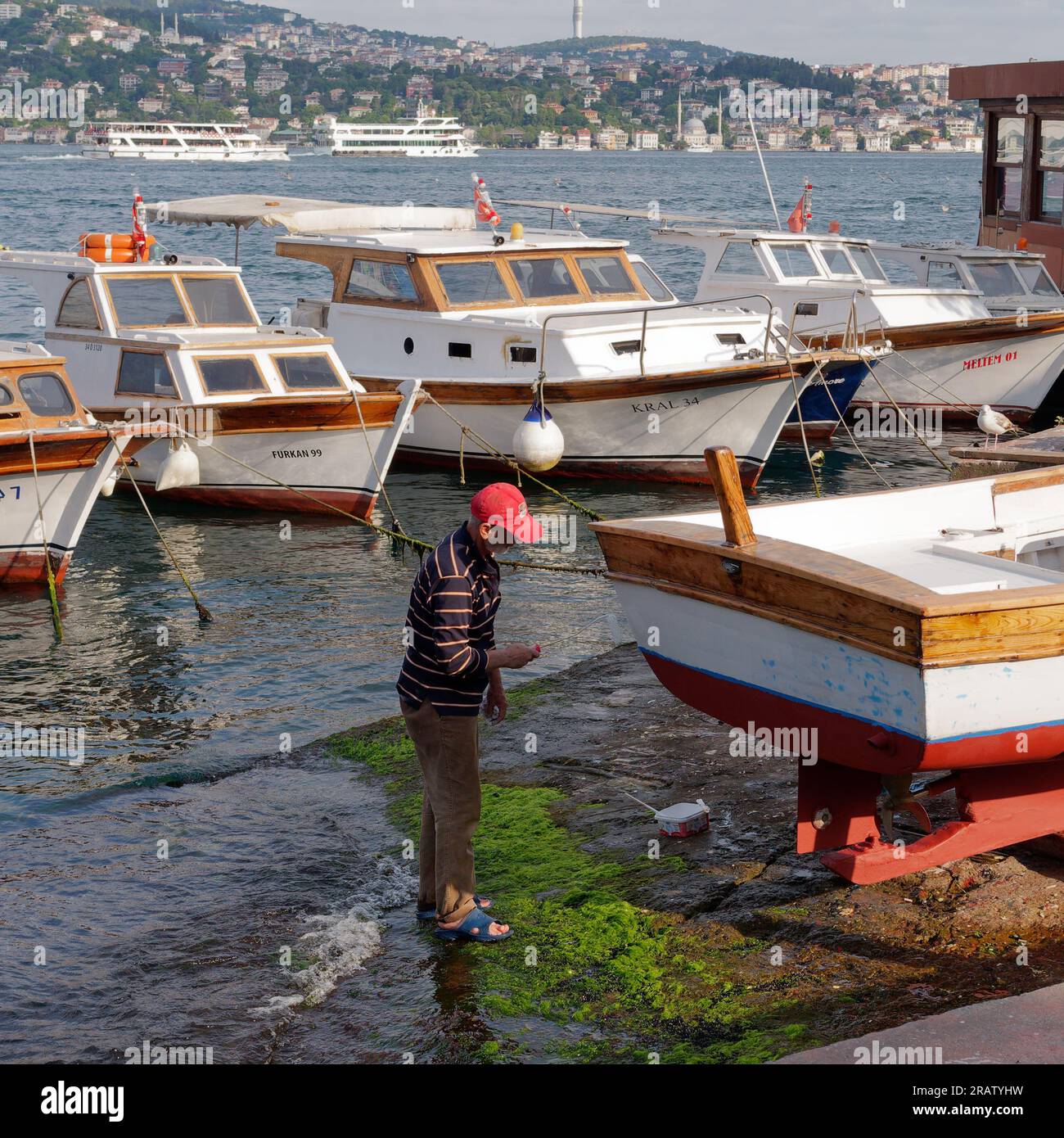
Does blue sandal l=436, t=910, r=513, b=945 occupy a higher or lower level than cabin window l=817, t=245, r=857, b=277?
lower

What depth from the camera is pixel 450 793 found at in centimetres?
644

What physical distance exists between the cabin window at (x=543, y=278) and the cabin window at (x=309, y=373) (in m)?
3.55

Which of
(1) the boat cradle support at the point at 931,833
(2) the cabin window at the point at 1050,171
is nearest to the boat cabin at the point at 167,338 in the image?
(1) the boat cradle support at the point at 931,833

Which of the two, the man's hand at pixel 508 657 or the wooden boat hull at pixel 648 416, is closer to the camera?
the man's hand at pixel 508 657

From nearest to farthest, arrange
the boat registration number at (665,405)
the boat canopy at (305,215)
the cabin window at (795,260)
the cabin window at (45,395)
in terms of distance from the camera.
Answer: the cabin window at (45,395) < the boat registration number at (665,405) < the boat canopy at (305,215) < the cabin window at (795,260)

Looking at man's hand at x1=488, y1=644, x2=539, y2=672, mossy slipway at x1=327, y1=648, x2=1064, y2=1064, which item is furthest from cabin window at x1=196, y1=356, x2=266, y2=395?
man's hand at x1=488, y1=644, x2=539, y2=672

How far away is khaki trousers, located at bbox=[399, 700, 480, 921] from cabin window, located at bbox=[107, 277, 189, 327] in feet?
42.7

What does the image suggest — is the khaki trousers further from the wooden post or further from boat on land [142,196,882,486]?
boat on land [142,196,882,486]

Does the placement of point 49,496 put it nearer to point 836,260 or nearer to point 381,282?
point 381,282

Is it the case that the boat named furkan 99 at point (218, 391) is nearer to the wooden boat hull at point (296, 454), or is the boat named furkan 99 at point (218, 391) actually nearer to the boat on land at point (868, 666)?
the wooden boat hull at point (296, 454)

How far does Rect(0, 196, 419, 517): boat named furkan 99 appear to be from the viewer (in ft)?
55.8

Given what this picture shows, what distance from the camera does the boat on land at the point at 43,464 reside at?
14094 mm

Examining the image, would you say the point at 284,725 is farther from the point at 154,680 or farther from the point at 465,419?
the point at 465,419

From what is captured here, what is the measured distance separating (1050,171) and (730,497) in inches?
838
